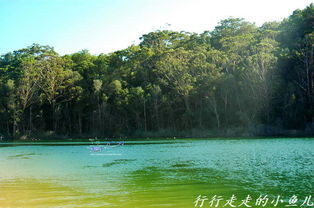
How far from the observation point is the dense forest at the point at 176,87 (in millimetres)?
46688

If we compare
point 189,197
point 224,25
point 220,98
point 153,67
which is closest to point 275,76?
point 220,98

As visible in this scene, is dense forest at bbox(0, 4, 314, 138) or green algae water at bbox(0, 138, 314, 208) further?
dense forest at bbox(0, 4, 314, 138)

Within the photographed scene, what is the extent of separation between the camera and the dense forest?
4669 cm

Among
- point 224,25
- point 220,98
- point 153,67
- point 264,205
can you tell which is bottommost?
point 264,205

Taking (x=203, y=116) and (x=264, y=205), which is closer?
(x=264, y=205)

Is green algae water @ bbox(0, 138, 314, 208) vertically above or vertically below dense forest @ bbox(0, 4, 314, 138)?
below

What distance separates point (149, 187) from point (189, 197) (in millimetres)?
1998

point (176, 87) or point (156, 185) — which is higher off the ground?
point (176, 87)

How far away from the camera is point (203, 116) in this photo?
1982 inches

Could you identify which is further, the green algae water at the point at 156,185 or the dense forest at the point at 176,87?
the dense forest at the point at 176,87

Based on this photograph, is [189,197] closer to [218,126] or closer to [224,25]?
[218,126]

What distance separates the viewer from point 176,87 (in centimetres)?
5172

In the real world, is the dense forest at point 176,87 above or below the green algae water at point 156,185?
above

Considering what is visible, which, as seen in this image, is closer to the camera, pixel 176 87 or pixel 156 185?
→ pixel 156 185
